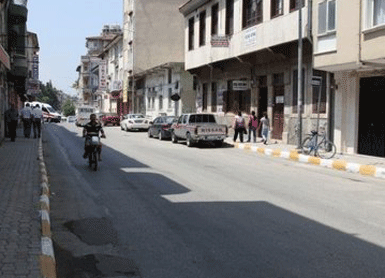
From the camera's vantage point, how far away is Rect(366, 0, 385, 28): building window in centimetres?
1757

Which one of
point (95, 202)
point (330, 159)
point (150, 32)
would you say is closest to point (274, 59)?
point (330, 159)

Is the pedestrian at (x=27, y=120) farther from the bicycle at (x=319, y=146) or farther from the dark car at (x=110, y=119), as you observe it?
the dark car at (x=110, y=119)

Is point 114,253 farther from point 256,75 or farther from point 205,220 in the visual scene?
point 256,75

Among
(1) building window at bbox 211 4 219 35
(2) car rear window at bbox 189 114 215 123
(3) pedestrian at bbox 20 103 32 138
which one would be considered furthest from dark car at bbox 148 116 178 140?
(3) pedestrian at bbox 20 103 32 138

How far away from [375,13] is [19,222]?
14650 millimetres

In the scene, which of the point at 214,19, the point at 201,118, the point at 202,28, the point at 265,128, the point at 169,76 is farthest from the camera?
the point at 169,76

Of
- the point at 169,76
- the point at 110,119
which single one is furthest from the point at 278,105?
the point at 110,119

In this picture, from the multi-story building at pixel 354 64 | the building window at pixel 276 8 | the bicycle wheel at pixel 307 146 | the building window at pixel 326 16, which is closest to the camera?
the multi-story building at pixel 354 64

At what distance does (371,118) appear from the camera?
20.0 meters

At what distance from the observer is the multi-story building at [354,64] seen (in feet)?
58.9

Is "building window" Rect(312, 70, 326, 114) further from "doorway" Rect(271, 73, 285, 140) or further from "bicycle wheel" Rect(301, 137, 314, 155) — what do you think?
"doorway" Rect(271, 73, 285, 140)

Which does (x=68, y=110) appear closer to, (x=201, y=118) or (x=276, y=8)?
(x=201, y=118)

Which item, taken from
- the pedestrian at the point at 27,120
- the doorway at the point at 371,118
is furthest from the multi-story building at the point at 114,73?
the doorway at the point at 371,118

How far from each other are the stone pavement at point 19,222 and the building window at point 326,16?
12550 mm
